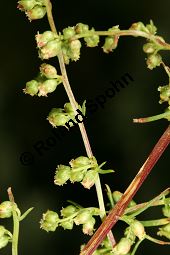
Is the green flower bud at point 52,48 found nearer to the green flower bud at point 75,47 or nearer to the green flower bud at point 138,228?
the green flower bud at point 75,47

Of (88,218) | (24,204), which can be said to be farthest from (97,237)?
(24,204)

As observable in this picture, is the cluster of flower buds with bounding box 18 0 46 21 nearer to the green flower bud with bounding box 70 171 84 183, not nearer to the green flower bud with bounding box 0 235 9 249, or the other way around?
the green flower bud with bounding box 70 171 84 183

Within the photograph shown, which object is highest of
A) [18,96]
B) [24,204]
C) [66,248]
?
[18,96]

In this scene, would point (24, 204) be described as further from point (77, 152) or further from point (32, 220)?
point (77, 152)

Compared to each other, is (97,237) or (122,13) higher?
(122,13)
